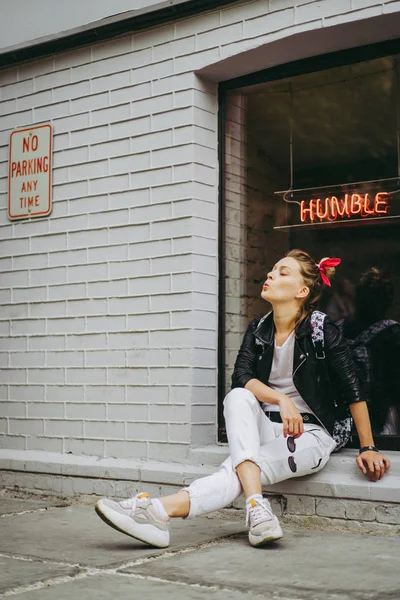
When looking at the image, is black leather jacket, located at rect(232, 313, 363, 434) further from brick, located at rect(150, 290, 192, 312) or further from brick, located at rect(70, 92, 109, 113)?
brick, located at rect(70, 92, 109, 113)

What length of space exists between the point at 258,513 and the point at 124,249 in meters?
2.50

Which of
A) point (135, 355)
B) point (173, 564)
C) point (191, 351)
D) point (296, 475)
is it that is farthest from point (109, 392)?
point (173, 564)

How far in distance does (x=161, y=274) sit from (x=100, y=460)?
1386mm

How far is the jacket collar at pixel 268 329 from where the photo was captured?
15.6 ft

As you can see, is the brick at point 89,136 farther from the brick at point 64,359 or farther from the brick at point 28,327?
the brick at point 64,359

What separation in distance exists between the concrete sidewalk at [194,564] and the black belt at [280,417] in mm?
605

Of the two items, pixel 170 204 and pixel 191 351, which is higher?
pixel 170 204

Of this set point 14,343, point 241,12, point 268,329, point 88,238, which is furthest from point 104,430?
point 241,12

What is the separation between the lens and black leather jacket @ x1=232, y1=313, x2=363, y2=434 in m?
4.65

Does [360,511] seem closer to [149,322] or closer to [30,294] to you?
[149,322]

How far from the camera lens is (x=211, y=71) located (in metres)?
5.79

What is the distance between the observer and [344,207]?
568 centimetres

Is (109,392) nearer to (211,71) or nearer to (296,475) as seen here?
(296,475)

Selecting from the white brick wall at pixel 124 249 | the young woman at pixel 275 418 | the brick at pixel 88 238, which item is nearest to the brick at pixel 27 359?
the white brick wall at pixel 124 249
